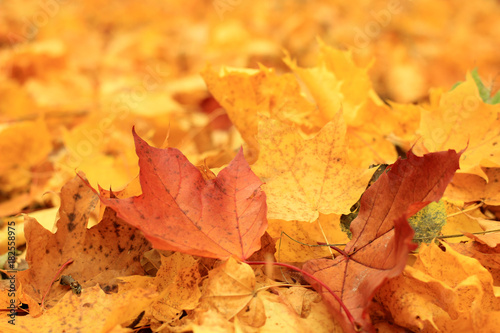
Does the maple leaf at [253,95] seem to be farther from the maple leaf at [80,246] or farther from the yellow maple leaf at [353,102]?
the maple leaf at [80,246]

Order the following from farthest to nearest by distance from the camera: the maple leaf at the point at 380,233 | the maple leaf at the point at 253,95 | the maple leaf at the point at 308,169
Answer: the maple leaf at the point at 253,95
the maple leaf at the point at 308,169
the maple leaf at the point at 380,233

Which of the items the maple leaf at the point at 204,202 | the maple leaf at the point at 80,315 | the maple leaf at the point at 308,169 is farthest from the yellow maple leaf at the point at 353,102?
the maple leaf at the point at 80,315

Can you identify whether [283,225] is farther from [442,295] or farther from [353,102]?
[353,102]

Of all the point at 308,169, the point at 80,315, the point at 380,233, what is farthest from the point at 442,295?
the point at 80,315

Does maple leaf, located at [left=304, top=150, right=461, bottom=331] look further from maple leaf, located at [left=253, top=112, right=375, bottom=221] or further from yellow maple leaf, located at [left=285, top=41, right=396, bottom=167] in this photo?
yellow maple leaf, located at [left=285, top=41, right=396, bottom=167]

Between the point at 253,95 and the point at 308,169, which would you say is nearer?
the point at 308,169

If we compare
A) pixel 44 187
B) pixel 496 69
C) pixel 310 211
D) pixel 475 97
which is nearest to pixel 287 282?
pixel 310 211

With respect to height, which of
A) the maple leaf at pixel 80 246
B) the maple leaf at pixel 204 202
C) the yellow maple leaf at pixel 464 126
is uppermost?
the maple leaf at pixel 204 202
